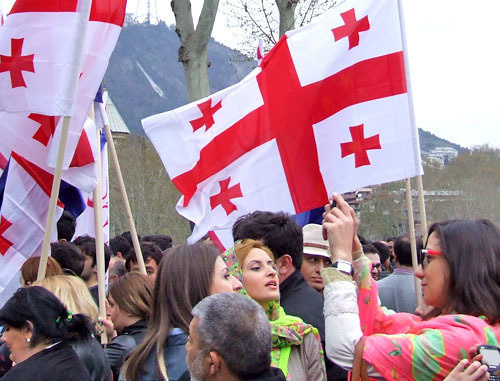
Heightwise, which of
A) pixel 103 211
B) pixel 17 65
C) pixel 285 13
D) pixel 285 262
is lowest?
pixel 285 262

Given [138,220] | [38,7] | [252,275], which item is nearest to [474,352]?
[252,275]

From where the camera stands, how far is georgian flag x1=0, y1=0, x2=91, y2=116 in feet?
17.8

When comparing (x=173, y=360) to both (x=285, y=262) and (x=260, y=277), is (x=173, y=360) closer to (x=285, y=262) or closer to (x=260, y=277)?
(x=260, y=277)

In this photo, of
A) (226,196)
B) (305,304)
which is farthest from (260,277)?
(226,196)

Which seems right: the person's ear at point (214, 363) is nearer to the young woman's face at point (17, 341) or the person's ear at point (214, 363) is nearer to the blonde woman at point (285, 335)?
the blonde woman at point (285, 335)

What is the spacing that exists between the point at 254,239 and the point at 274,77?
228cm

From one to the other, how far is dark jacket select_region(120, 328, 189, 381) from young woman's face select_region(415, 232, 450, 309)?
113cm

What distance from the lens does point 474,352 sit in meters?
2.76

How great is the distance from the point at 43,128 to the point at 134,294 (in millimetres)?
1965

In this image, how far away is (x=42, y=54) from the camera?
555 cm

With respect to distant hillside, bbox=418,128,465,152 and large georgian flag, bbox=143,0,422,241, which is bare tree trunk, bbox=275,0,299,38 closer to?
large georgian flag, bbox=143,0,422,241

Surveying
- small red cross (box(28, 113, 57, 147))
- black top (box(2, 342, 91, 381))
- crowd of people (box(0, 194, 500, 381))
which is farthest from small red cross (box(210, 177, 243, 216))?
black top (box(2, 342, 91, 381))

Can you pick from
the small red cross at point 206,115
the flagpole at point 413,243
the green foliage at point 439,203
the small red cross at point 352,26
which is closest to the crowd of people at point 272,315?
the flagpole at point 413,243

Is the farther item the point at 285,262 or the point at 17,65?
the point at 17,65
